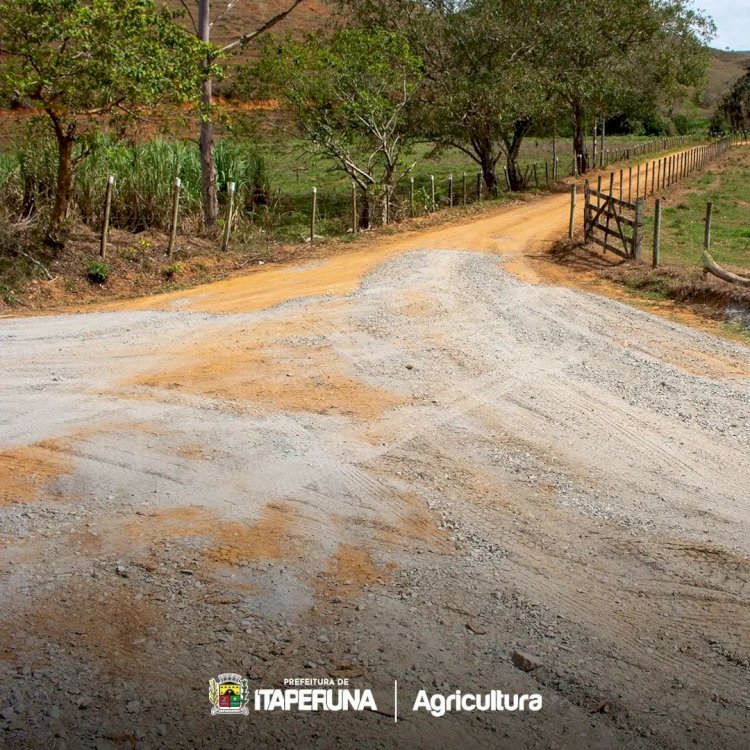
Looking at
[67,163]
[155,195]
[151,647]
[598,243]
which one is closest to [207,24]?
[155,195]

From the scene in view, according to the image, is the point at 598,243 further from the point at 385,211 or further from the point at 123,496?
the point at 123,496

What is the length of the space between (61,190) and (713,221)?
61.7ft

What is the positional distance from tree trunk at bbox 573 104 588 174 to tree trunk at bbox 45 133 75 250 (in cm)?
2636

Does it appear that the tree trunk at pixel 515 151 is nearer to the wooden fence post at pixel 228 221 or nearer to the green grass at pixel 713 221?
the green grass at pixel 713 221

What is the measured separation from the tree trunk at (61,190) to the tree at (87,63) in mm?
18

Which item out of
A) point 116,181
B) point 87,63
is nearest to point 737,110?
point 116,181

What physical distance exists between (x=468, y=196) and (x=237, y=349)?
23.6 meters

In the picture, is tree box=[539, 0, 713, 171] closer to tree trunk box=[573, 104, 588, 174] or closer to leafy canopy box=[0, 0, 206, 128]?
tree trunk box=[573, 104, 588, 174]

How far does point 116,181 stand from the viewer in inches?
738

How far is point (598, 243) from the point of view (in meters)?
19.1

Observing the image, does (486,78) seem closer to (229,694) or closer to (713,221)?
(713,221)

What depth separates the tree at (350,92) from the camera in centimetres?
2266

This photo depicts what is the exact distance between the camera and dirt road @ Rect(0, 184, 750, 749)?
14.4ft

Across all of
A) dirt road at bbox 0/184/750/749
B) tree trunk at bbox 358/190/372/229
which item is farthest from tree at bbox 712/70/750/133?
dirt road at bbox 0/184/750/749
